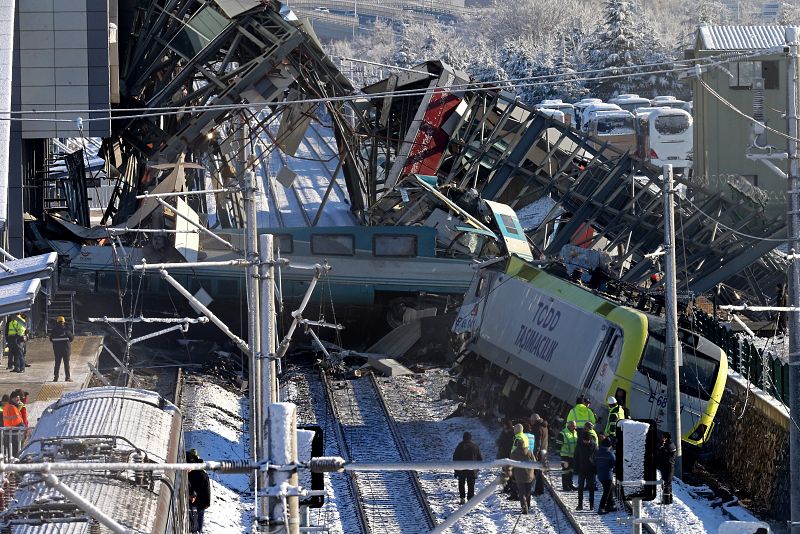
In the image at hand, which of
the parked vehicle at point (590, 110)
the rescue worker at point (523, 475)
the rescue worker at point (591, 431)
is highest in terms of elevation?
the parked vehicle at point (590, 110)

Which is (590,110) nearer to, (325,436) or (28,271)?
(325,436)

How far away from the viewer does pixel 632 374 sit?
80.8 feet

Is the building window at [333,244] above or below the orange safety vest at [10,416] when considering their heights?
above

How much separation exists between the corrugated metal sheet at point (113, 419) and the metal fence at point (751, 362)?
11036mm

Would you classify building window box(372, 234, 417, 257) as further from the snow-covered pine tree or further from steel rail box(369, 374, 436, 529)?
the snow-covered pine tree

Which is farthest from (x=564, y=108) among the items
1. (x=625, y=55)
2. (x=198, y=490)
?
(x=198, y=490)

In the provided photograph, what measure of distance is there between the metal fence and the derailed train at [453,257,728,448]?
36.6 inches

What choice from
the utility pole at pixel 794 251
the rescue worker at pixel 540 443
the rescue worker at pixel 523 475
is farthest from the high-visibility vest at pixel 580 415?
the utility pole at pixel 794 251

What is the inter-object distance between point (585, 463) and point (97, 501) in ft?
33.7

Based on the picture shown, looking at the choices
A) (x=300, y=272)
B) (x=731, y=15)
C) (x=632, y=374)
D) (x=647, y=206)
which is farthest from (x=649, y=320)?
(x=731, y=15)

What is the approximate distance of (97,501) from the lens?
13.3 m

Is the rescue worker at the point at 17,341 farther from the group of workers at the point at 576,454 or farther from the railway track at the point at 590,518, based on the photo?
the railway track at the point at 590,518

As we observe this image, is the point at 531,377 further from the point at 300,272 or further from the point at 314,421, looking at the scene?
the point at 300,272

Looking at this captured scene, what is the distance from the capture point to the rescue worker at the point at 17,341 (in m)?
31.2
